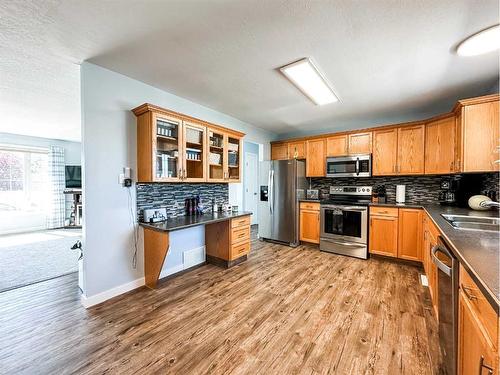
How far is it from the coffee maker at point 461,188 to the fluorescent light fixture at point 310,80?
213 cm

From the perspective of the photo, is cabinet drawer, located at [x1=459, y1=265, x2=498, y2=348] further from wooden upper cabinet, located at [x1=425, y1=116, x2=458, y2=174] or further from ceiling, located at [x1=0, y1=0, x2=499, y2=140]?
wooden upper cabinet, located at [x1=425, y1=116, x2=458, y2=174]

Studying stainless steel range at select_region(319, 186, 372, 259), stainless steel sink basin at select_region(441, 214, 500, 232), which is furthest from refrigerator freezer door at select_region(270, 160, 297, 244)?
stainless steel sink basin at select_region(441, 214, 500, 232)

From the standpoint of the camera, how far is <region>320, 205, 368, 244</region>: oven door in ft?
11.8

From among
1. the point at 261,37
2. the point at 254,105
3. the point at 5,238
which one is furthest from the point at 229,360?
the point at 5,238

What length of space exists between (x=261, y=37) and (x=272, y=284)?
264 cm

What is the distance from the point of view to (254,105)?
3418 millimetres

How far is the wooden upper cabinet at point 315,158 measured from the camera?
434cm

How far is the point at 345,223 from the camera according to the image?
375 cm

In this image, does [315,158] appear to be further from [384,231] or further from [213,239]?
[213,239]

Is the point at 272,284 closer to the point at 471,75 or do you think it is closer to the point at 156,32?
the point at 156,32

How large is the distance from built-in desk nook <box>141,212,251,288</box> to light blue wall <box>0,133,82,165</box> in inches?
213

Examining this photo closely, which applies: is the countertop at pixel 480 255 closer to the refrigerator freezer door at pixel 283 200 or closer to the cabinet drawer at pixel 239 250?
the cabinet drawer at pixel 239 250

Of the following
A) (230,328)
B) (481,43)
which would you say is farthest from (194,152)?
(481,43)

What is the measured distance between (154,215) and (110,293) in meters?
0.94
